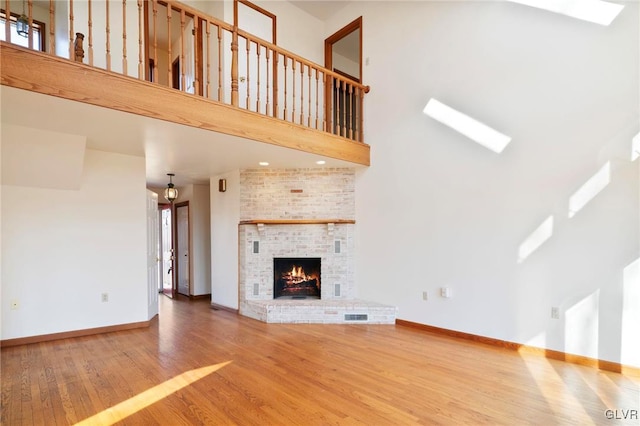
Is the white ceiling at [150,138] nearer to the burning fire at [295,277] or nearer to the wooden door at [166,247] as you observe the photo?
the burning fire at [295,277]

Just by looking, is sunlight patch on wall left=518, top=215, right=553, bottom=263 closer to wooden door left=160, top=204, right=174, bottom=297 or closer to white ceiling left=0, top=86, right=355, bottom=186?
white ceiling left=0, top=86, right=355, bottom=186

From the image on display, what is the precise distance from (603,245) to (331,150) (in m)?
3.14

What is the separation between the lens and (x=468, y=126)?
4.03 meters

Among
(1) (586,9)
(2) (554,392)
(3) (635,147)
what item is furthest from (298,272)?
(1) (586,9)

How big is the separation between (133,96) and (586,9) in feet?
14.3

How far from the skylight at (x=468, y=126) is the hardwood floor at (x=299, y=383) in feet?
7.73

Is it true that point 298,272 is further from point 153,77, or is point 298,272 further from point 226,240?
point 153,77

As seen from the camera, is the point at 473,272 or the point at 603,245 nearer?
the point at 603,245

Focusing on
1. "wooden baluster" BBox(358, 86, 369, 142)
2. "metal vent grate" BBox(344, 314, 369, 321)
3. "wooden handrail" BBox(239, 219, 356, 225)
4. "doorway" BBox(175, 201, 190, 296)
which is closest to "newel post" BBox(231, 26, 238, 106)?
"wooden handrail" BBox(239, 219, 356, 225)

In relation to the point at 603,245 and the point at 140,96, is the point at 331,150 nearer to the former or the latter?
the point at 140,96

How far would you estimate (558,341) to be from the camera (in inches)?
132

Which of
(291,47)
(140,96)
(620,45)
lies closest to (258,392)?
(140,96)

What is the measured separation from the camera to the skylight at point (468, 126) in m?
3.78

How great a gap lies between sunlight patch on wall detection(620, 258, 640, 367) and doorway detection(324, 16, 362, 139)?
3591 millimetres
